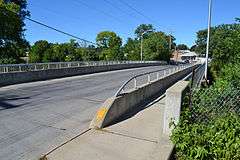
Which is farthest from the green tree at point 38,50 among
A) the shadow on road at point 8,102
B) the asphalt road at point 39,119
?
the shadow on road at point 8,102

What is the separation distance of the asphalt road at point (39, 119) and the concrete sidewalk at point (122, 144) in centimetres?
53

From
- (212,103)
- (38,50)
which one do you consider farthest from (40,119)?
(38,50)

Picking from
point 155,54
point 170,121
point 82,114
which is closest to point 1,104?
point 82,114

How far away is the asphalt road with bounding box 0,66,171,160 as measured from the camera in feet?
24.8

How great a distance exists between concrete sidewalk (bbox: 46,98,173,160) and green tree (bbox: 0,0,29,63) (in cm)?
3836

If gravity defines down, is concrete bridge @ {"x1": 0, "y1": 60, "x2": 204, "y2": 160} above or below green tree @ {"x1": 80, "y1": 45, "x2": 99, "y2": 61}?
below

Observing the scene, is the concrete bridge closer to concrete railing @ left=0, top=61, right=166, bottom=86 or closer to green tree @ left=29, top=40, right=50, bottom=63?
concrete railing @ left=0, top=61, right=166, bottom=86

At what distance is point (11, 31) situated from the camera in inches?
1939

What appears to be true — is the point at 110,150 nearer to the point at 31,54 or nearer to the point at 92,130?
the point at 92,130

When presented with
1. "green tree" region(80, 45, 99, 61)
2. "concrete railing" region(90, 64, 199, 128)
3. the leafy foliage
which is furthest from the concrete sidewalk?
"green tree" region(80, 45, 99, 61)

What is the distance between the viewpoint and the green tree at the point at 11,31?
47.6m

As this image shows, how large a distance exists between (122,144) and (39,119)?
3610mm

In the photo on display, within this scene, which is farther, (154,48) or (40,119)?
(154,48)

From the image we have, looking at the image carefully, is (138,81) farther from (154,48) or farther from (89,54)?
(89,54)
